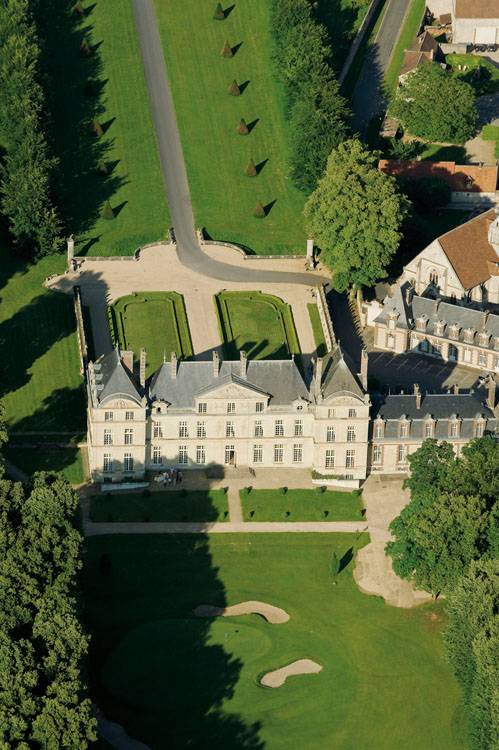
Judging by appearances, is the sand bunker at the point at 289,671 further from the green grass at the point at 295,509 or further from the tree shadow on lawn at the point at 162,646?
the green grass at the point at 295,509

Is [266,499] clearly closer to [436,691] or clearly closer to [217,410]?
[217,410]

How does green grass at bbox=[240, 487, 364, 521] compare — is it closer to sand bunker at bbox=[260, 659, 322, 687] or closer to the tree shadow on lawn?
the tree shadow on lawn

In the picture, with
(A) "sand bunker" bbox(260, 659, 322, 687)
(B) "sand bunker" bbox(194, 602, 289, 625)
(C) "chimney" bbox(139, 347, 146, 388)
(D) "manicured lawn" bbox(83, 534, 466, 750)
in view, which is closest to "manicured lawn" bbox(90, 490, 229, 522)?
(D) "manicured lawn" bbox(83, 534, 466, 750)

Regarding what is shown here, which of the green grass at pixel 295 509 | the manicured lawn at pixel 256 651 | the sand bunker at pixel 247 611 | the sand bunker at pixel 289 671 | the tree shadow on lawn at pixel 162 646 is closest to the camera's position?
the tree shadow on lawn at pixel 162 646

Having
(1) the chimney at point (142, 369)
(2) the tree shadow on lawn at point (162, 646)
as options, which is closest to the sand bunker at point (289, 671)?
(2) the tree shadow on lawn at point (162, 646)

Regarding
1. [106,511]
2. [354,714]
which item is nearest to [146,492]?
[106,511]

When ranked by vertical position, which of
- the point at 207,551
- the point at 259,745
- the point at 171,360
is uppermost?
the point at 171,360
